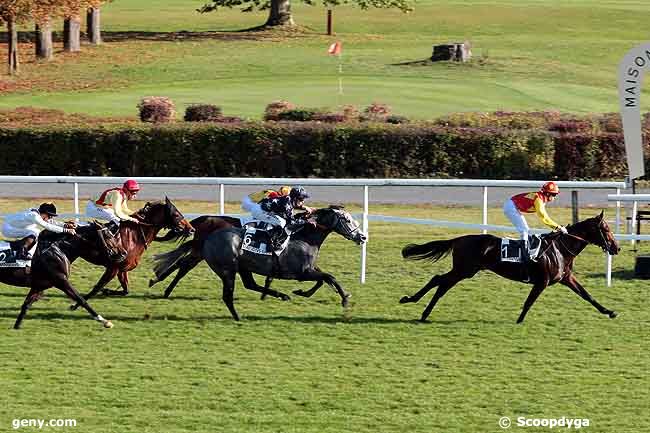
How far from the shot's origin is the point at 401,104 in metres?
29.7

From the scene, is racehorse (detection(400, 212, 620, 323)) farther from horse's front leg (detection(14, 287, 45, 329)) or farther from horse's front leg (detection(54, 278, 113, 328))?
horse's front leg (detection(14, 287, 45, 329))

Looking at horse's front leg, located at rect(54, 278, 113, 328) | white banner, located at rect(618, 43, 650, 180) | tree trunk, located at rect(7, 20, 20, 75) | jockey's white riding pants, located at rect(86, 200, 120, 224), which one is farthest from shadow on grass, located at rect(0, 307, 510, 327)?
tree trunk, located at rect(7, 20, 20, 75)

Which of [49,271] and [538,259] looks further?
[538,259]

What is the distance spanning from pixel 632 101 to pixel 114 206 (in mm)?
5844

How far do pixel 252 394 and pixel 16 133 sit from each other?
1381 centimetres

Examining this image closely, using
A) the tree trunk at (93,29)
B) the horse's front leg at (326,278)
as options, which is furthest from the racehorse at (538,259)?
the tree trunk at (93,29)

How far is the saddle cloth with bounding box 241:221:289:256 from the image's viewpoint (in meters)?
11.1

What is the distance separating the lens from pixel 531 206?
36.8ft

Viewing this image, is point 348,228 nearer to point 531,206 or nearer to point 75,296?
point 531,206

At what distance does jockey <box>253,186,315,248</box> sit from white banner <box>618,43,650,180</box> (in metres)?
4.56

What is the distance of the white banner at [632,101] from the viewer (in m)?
14.5

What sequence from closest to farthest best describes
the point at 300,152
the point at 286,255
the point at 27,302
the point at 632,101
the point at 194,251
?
the point at 27,302 → the point at 286,255 → the point at 194,251 → the point at 632,101 → the point at 300,152

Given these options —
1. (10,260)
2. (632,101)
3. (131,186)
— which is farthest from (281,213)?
(632,101)

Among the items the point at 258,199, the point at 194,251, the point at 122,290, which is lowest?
the point at 122,290
